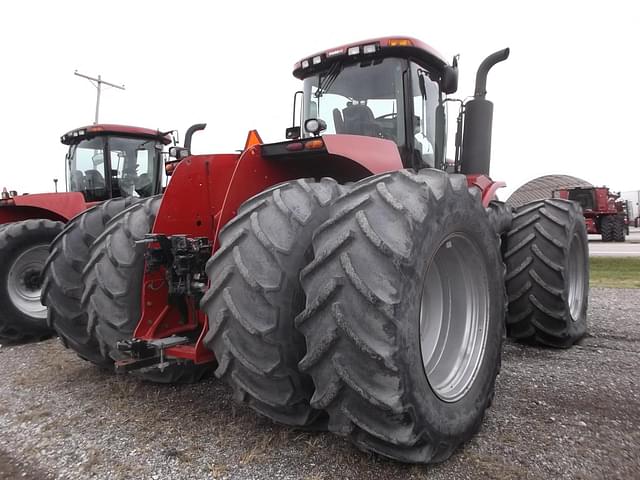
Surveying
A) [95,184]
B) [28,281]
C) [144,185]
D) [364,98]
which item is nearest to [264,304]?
[364,98]

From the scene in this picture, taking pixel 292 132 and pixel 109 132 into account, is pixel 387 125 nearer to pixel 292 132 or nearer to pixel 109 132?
pixel 292 132

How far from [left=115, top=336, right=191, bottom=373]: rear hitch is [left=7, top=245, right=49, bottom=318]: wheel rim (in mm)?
3659

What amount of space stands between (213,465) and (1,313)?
13.6 feet

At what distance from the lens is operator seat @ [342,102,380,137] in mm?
3510

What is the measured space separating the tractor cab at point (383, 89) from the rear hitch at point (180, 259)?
1.34 metres

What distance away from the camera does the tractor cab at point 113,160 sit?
6781 millimetres

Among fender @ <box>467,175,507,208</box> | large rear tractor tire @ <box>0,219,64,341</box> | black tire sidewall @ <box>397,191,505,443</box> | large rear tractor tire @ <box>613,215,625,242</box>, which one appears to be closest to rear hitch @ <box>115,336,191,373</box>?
black tire sidewall @ <box>397,191,505,443</box>

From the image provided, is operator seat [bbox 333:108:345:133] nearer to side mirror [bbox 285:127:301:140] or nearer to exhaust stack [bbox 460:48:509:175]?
side mirror [bbox 285:127:301:140]

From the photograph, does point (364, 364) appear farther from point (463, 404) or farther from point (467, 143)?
point (467, 143)

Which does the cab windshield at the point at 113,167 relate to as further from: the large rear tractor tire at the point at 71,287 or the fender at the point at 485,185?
the fender at the point at 485,185

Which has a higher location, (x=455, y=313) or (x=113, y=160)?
(x=113, y=160)

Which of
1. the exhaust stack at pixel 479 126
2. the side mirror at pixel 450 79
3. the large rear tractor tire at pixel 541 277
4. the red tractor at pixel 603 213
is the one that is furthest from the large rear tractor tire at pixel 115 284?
the red tractor at pixel 603 213

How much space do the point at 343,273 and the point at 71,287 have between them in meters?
2.52

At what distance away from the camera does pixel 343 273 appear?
1.92 m
